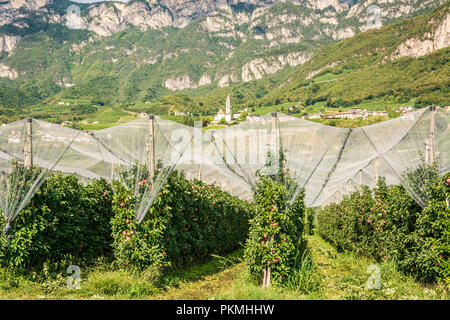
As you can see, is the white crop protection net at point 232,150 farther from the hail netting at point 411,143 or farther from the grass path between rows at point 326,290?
the grass path between rows at point 326,290

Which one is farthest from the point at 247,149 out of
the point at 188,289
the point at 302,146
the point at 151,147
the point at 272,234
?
the point at 188,289

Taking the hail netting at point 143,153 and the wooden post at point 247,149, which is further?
the wooden post at point 247,149

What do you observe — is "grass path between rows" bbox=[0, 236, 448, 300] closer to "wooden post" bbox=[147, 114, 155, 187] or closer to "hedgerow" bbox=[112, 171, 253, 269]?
"hedgerow" bbox=[112, 171, 253, 269]

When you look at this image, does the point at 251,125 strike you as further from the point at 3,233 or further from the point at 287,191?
the point at 3,233

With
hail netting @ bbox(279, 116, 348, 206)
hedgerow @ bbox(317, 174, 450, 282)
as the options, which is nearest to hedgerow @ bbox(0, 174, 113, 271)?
hail netting @ bbox(279, 116, 348, 206)

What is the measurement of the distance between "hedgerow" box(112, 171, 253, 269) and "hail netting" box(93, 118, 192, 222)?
18cm

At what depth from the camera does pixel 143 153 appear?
6.26 metres

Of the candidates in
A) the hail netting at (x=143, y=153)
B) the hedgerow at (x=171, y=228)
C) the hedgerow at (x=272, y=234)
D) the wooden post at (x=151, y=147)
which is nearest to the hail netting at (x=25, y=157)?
the hail netting at (x=143, y=153)

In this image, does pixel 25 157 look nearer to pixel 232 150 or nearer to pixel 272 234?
pixel 232 150

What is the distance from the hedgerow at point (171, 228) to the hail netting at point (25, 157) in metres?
1.31

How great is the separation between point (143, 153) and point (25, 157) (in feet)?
6.47

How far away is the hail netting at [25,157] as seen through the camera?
5254 millimetres

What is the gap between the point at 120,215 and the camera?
5828mm

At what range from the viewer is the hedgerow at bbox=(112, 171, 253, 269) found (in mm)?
5785
